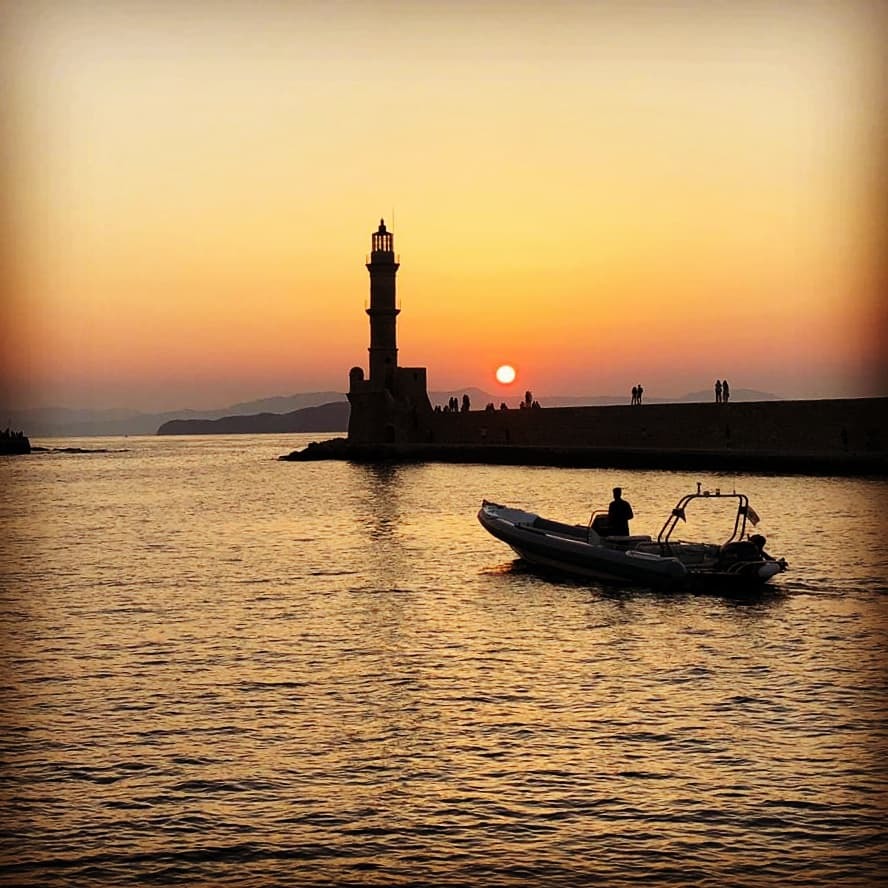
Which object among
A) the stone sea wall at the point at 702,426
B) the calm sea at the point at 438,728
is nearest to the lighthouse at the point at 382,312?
the stone sea wall at the point at 702,426

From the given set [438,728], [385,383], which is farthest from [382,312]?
[438,728]

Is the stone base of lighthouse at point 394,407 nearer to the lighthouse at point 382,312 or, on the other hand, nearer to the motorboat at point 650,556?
the lighthouse at point 382,312

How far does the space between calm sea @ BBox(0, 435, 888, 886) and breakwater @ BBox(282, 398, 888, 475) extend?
23808mm

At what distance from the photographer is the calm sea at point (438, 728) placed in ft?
28.1

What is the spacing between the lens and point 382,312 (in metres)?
76.9

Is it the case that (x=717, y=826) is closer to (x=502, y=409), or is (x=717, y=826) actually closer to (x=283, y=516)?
(x=283, y=516)

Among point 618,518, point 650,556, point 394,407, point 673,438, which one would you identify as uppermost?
point 394,407

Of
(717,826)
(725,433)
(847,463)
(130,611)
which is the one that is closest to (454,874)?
(717,826)

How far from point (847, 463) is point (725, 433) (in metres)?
10.0

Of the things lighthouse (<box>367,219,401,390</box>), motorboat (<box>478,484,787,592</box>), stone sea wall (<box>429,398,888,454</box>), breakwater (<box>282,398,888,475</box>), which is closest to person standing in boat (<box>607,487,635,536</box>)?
motorboat (<box>478,484,787,592</box>)

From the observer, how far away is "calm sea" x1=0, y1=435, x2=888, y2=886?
28.1ft

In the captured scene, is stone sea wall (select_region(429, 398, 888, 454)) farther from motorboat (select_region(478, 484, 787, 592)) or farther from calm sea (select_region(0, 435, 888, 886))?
motorboat (select_region(478, 484, 787, 592))

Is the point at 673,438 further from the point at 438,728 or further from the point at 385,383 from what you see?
the point at 438,728

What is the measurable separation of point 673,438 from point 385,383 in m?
25.0
